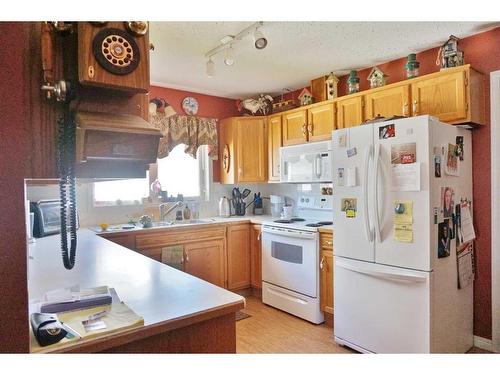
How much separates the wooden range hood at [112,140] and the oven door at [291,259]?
2325mm

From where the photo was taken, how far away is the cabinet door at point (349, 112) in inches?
117

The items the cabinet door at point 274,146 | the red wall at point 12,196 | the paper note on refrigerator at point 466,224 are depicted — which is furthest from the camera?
Result: the cabinet door at point 274,146

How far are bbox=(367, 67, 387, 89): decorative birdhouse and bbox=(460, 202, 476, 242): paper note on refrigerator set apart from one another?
1.23m

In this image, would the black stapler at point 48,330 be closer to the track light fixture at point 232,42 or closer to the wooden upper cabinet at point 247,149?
the track light fixture at point 232,42

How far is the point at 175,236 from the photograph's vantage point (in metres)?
3.30

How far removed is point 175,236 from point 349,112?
2074mm

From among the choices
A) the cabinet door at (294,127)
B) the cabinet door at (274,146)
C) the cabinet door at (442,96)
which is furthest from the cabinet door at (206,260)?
the cabinet door at (442,96)

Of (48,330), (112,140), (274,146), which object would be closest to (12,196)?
(112,140)

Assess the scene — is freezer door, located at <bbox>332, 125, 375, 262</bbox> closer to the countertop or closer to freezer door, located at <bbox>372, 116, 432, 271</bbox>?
freezer door, located at <bbox>372, 116, 432, 271</bbox>

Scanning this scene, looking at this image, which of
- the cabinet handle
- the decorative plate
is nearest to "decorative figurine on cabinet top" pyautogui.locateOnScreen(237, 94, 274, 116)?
the decorative plate

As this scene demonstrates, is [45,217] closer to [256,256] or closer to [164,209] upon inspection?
[164,209]

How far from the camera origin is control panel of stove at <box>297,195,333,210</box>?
3.57 m

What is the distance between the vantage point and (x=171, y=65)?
3129mm

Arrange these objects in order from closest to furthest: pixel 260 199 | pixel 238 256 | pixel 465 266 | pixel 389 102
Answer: pixel 465 266 → pixel 389 102 → pixel 238 256 → pixel 260 199
